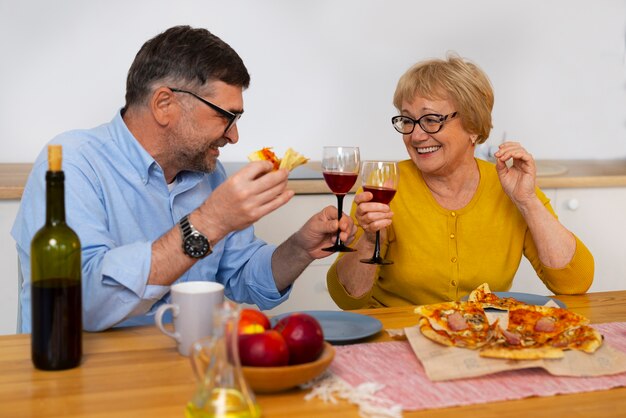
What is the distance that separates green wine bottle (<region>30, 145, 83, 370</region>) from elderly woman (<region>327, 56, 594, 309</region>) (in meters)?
0.92

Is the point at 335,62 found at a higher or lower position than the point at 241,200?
higher

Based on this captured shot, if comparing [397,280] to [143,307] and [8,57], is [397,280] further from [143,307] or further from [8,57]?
[8,57]

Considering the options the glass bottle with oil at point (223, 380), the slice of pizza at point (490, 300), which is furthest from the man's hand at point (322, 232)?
the glass bottle with oil at point (223, 380)

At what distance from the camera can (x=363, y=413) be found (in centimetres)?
119

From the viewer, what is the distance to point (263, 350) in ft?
4.01

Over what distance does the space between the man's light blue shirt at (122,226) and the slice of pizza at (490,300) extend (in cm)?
56

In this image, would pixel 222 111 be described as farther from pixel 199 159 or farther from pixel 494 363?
pixel 494 363

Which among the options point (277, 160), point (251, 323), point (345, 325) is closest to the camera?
point (251, 323)

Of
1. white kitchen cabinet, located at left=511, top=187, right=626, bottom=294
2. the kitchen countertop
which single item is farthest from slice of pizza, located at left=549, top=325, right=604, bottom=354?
white kitchen cabinet, located at left=511, top=187, right=626, bottom=294

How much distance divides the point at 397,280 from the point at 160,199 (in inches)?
27.0

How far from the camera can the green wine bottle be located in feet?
4.31

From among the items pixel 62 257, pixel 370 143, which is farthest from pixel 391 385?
pixel 370 143

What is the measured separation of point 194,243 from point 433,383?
58cm

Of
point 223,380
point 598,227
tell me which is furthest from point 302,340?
point 598,227
